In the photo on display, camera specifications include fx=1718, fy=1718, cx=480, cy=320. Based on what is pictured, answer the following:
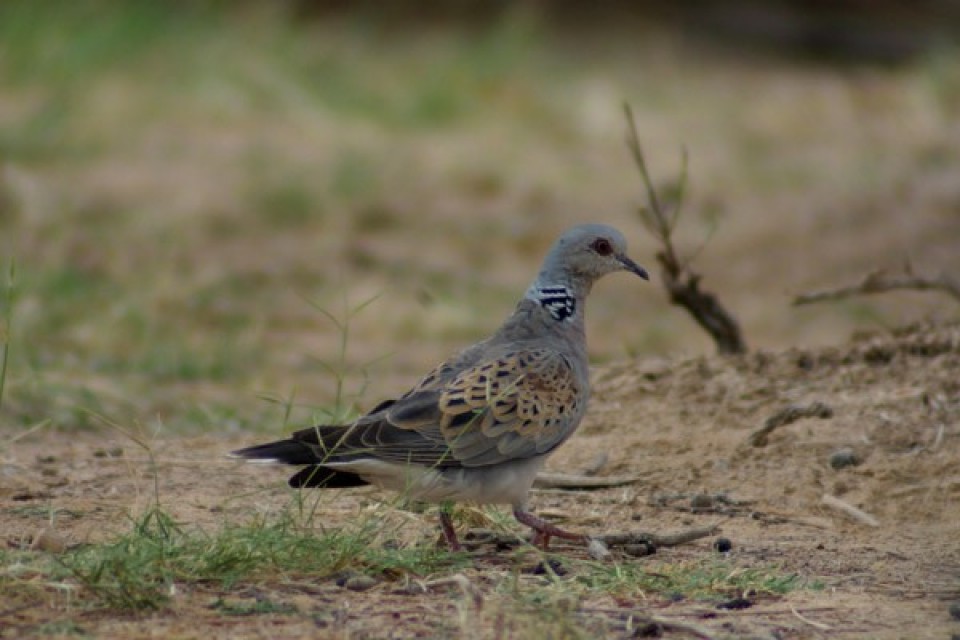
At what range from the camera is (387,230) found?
11.3m

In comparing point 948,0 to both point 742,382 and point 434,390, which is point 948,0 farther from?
point 434,390

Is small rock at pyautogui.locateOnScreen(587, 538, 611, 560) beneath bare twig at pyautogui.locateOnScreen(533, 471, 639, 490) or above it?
beneath

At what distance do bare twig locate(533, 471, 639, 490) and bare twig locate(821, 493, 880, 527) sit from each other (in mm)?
640

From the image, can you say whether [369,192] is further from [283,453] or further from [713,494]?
[283,453]

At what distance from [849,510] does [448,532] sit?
1359mm

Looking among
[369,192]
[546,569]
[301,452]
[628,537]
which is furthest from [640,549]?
[369,192]

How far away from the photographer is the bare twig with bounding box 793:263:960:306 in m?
6.58

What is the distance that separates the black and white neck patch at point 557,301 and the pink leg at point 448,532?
87 cm

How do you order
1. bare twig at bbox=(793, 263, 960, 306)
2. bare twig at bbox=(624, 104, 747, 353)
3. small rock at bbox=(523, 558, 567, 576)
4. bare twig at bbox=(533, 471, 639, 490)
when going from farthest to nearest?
bare twig at bbox=(793, 263, 960, 306), bare twig at bbox=(624, 104, 747, 353), bare twig at bbox=(533, 471, 639, 490), small rock at bbox=(523, 558, 567, 576)

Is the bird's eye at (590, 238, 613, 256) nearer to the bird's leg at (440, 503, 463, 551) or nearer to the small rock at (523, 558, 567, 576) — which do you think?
the bird's leg at (440, 503, 463, 551)

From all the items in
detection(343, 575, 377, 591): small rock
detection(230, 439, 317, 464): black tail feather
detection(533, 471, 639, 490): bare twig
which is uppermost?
detection(230, 439, 317, 464): black tail feather

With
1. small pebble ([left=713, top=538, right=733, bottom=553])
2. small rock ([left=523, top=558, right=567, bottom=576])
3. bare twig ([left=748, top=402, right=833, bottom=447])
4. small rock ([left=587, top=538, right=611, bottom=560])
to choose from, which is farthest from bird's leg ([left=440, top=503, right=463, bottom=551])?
bare twig ([left=748, top=402, right=833, bottom=447])

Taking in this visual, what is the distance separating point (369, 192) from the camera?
11.4m

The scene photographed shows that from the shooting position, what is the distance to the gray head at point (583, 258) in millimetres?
5469
